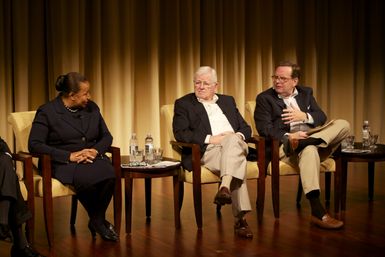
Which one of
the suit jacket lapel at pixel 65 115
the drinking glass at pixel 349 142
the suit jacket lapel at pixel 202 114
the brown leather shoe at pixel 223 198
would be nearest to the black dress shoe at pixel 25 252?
the suit jacket lapel at pixel 65 115

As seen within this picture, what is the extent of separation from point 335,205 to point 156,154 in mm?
1427

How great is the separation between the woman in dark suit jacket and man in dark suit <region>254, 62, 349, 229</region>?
4.18ft

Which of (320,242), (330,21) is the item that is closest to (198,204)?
(320,242)

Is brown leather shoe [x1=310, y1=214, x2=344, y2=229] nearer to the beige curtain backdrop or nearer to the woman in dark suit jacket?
the woman in dark suit jacket

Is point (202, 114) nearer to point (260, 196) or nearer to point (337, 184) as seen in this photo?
point (260, 196)

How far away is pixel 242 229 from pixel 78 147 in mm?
1206

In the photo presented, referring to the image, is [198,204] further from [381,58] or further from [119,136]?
[381,58]

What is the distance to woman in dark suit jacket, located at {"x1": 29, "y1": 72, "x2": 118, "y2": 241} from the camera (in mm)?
4312

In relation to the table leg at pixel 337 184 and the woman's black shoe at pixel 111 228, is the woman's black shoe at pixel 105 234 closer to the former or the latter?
the woman's black shoe at pixel 111 228

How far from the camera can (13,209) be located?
3.98 metres

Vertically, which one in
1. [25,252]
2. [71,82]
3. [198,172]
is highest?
[71,82]

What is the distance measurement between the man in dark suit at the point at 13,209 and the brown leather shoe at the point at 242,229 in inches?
52.1

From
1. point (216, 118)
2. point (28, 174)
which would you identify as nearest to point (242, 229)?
point (216, 118)

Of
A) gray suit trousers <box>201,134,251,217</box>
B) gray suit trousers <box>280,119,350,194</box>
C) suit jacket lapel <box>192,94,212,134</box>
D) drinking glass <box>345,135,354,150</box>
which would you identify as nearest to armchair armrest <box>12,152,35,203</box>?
gray suit trousers <box>201,134,251,217</box>
